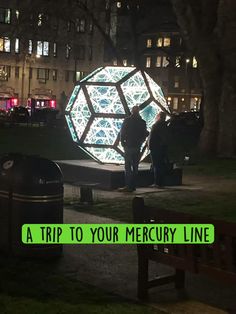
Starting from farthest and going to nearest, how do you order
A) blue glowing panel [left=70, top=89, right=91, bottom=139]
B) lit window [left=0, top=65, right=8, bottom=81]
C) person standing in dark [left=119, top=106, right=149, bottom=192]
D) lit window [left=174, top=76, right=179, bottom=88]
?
lit window [left=174, top=76, right=179, bottom=88] < lit window [left=0, top=65, right=8, bottom=81] < blue glowing panel [left=70, top=89, right=91, bottom=139] < person standing in dark [left=119, top=106, right=149, bottom=192]

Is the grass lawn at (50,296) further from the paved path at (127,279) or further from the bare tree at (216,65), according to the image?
the bare tree at (216,65)

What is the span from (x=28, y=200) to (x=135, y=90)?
863cm

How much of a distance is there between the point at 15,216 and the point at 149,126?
28.3 feet

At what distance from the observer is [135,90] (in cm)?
1669

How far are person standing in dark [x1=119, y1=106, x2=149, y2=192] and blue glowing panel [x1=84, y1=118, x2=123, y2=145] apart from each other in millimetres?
1576

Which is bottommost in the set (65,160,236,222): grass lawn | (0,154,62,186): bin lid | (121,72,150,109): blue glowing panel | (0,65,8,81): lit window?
(65,160,236,222): grass lawn

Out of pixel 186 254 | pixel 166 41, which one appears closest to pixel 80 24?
pixel 186 254

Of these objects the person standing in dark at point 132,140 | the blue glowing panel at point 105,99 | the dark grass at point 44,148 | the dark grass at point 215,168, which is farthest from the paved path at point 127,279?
the dark grass at point 44,148

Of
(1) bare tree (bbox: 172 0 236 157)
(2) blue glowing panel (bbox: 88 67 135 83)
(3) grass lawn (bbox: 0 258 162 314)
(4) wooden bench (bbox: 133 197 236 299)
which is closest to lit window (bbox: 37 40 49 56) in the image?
(1) bare tree (bbox: 172 0 236 157)

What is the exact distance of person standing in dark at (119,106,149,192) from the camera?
14.8 meters

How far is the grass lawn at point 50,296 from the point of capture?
651cm

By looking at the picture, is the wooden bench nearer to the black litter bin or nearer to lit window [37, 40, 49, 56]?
the black litter bin

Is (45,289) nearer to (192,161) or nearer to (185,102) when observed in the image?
(192,161)

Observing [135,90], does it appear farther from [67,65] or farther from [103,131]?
[67,65]
